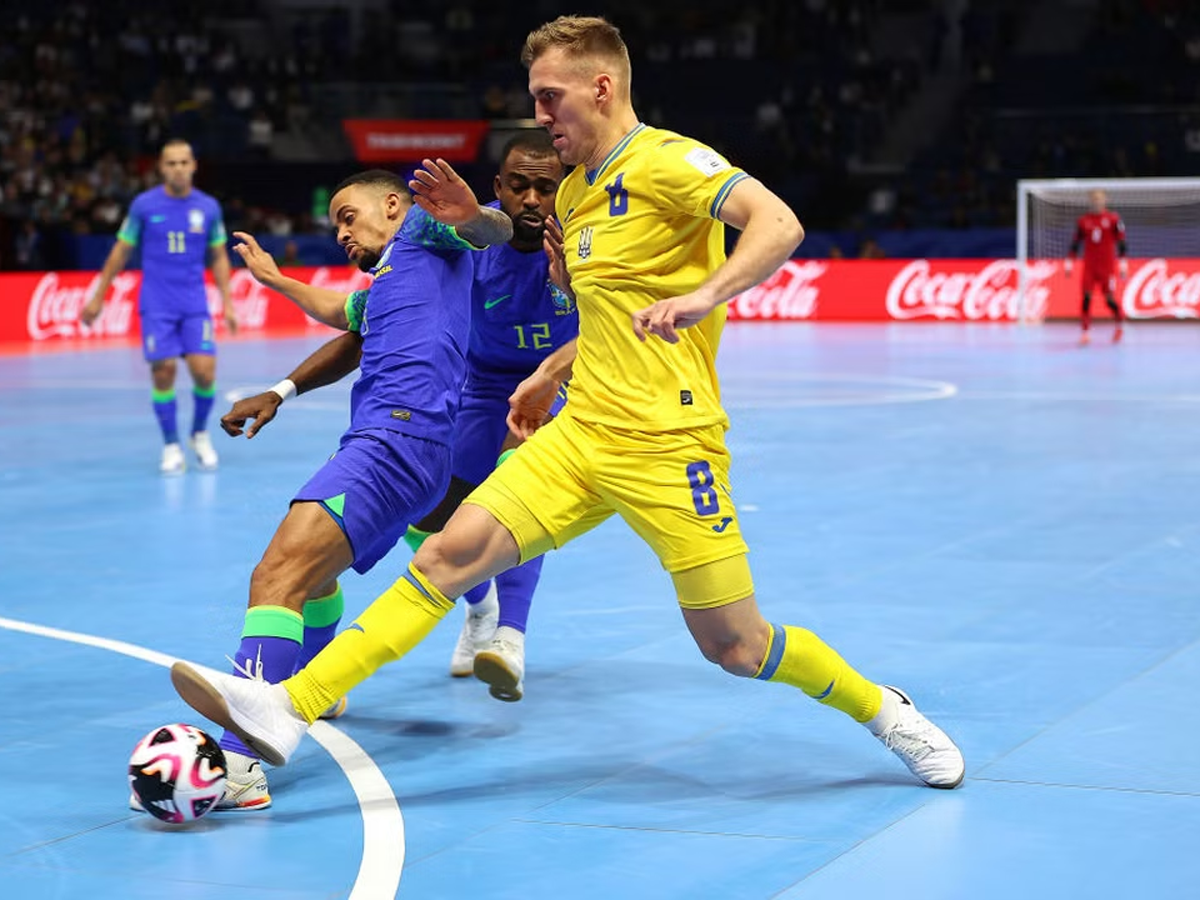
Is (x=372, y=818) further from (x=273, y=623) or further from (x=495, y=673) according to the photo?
(x=495, y=673)

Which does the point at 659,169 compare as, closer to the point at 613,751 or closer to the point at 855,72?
the point at 613,751

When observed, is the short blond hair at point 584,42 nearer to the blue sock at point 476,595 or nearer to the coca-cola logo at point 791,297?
the blue sock at point 476,595

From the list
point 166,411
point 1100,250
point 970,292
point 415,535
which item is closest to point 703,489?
point 415,535

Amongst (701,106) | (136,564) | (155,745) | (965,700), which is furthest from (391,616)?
(701,106)

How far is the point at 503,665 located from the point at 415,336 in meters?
1.26

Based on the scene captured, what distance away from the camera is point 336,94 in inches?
1545

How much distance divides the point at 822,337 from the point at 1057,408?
1146 cm

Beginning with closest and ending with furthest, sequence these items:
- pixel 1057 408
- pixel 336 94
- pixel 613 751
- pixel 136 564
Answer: pixel 613 751 → pixel 136 564 → pixel 1057 408 → pixel 336 94

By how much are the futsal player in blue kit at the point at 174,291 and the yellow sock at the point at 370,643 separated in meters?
9.19

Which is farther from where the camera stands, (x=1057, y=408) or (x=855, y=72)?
(x=855, y=72)

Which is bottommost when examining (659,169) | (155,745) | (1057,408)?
(1057,408)

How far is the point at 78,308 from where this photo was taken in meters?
30.0

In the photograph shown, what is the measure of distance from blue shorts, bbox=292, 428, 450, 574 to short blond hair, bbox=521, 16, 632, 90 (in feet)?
4.57

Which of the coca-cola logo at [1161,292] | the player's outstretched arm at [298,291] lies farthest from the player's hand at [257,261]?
the coca-cola logo at [1161,292]
